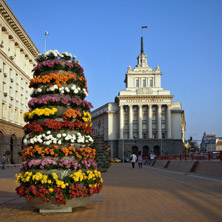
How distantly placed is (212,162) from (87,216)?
1801cm

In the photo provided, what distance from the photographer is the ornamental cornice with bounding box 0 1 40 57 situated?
134 feet

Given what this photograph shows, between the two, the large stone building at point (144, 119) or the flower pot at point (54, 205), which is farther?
the large stone building at point (144, 119)

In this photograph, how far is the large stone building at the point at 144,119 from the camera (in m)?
100

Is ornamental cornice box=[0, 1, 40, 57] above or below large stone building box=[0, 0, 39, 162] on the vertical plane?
above

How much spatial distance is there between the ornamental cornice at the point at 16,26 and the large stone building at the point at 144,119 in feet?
162

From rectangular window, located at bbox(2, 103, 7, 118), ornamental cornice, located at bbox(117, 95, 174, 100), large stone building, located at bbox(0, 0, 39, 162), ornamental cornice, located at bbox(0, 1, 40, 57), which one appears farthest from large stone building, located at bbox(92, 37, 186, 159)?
rectangular window, located at bbox(2, 103, 7, 118)

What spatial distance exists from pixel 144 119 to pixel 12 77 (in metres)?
62.2

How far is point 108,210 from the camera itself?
8469 mm

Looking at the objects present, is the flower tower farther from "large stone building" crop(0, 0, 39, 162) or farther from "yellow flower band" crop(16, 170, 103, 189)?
"large stone building" crop(0, 0, 39, 162)

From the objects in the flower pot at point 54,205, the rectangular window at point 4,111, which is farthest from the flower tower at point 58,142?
the rectangular window at point 4,111

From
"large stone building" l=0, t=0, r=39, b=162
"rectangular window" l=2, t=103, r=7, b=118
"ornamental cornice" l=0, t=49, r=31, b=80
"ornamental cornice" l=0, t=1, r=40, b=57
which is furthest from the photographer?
"rectangular window" l=2, t=103, r=7, b=118

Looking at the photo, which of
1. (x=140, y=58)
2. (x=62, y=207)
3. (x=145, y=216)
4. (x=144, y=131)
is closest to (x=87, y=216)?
(x=62, y=207)

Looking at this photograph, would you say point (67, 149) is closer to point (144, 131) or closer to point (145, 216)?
point (145, 216)

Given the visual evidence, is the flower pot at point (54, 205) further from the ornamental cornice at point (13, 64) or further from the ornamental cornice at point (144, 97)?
the ornamental cornice at point (144, 97)
